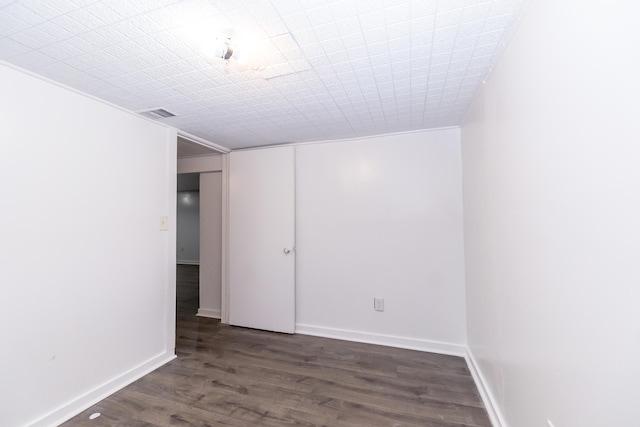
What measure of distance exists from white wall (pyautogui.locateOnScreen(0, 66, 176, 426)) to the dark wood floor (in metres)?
0.29

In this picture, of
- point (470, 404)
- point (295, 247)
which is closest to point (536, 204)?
point (470, 404)

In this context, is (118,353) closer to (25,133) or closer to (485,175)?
(25,133)

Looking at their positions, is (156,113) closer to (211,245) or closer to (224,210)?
(224,210)

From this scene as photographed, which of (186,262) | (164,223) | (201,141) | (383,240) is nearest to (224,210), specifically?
(201,141)

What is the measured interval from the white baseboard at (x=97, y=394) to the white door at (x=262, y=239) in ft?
3.27

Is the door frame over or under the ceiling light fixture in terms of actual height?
under

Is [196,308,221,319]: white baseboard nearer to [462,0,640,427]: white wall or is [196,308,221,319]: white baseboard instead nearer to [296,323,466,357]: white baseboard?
[296,323,466,357]: white baseboard

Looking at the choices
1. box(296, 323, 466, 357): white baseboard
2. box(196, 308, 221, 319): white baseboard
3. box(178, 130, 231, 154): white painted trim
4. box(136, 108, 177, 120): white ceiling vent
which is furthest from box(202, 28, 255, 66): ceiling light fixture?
box(196, 308, 221, 319): white baseboard

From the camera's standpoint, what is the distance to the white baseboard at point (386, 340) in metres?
2.58

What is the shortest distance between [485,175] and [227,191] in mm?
2894

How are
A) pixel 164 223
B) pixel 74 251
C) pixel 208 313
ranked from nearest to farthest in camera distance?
pixel 74 251, pixel 164 223, pixel 208 313

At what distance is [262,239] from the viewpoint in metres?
3.21

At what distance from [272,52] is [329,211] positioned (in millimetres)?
1849

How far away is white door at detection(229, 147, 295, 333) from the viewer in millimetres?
3094
